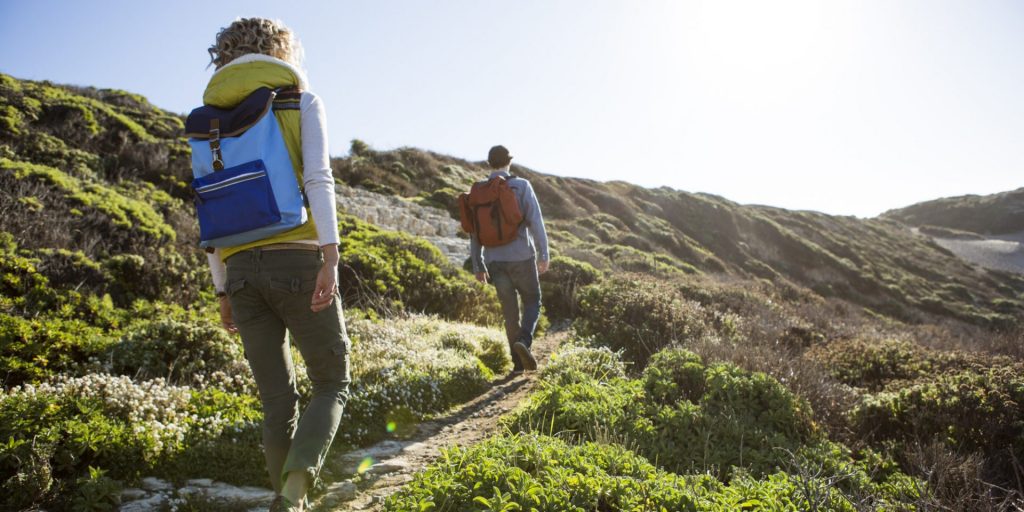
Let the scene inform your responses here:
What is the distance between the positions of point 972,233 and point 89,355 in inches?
2707

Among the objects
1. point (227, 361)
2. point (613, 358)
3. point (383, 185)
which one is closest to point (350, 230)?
point (227, 361)

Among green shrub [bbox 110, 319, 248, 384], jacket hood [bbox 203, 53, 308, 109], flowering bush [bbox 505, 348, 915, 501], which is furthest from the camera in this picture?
green shrub [bbox 110, 319, 248, 384]

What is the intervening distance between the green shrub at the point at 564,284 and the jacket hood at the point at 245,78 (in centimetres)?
748

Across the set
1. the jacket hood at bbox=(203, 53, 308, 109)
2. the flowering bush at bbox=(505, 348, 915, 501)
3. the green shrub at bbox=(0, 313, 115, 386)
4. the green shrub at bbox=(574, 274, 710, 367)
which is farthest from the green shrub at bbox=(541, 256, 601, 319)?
the jacket hood at bbox=(203, 53, 308, 109)

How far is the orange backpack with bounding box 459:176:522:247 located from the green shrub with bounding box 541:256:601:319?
13.7ft

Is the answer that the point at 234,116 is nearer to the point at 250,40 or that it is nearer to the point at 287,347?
the point at 250,40

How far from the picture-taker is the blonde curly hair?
7.48 feet

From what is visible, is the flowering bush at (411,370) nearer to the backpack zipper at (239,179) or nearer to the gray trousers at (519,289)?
the gray trousers at (519,289)

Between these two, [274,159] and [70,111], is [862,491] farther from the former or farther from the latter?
[70,111]

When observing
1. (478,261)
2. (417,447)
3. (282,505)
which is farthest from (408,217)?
(282,505)

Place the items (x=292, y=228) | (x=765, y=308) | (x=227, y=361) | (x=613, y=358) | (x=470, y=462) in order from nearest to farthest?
(x=292, y=228) < (x=470, y=462) < (x=227, y=361) < (x=613, y=358) < (x=765, y=308)

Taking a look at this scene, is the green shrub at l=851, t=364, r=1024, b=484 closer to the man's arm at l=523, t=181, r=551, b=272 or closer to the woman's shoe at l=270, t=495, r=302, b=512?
the man's arm at l=523, t=181, r=551, b=272

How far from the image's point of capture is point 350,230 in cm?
1014

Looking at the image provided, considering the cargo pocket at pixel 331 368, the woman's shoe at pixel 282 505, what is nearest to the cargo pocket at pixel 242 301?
the cargo pocket at pixel 331 368
